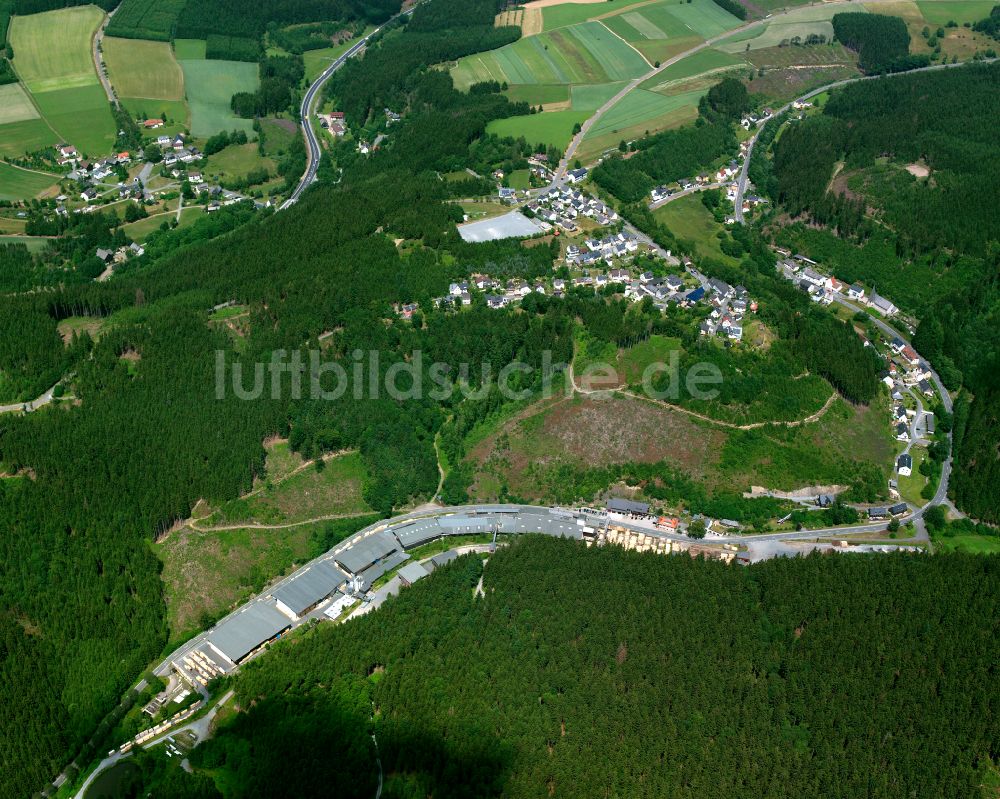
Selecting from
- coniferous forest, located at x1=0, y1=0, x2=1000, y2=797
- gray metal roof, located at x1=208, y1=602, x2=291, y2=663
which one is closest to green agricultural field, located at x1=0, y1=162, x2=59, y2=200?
coniferous forest, located at x1=0, y1=0, x2=1000, y2=797

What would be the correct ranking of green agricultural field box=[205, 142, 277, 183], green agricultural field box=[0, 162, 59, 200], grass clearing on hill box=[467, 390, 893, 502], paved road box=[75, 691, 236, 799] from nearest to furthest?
paved road box=[75, 691, 236, 799] → grass clearing on hill box=[467, 390, 893, 502] → green agricultural field box=[0, 162, 59, 200] → green agricultural field box=[205, 142, 277, 183]

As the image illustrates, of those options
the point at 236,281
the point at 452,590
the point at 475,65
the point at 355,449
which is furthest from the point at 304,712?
the point at 475,65

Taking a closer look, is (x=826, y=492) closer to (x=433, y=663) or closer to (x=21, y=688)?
(x=433, y=663)

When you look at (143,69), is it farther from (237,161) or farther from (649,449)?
(649,449)

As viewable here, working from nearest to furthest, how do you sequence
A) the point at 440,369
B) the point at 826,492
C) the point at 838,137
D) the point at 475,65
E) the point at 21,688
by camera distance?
1. the point at 21,688
2. the point at 826,492
3. the point at 440,369
4. the point at 838,137
5. the point at 475,65

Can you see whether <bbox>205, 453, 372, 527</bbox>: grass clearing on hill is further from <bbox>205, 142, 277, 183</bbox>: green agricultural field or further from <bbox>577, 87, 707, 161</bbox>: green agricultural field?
<bbox>205, 142, 277, 183</bbox>: green agricultural field

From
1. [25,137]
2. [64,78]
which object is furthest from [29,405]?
[64,78]
